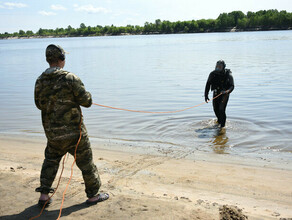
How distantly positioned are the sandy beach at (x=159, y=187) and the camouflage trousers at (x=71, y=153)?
28 centimetres

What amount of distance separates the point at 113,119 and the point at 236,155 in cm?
495

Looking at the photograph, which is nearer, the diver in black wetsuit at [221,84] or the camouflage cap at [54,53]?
the camouflage cap at [54,53]

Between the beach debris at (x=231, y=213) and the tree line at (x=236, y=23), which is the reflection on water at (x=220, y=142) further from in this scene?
the tree line at (x=236, y=23)

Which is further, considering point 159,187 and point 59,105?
point 159,187

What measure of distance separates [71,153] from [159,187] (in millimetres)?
1565

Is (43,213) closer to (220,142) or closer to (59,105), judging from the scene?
(59,105)

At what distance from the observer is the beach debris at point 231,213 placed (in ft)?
12.3

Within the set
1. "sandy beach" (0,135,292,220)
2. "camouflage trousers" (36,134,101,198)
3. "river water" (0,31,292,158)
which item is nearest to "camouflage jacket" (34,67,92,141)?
"camouflage trousers" (36,134,101,198)

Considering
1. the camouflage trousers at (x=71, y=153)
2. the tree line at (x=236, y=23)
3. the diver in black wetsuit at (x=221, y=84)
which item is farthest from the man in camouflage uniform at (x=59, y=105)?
the tree line at (x=236, y=23)

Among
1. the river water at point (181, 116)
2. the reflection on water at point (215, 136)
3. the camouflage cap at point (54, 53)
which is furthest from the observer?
the river water at point (181, 116)

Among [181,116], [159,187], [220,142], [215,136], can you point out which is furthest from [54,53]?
[181,116]

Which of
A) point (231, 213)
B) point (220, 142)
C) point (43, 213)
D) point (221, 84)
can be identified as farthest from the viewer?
point (221, 84)

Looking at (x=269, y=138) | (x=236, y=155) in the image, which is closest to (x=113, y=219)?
(x=236, y=155)

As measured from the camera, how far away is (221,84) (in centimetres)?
882
